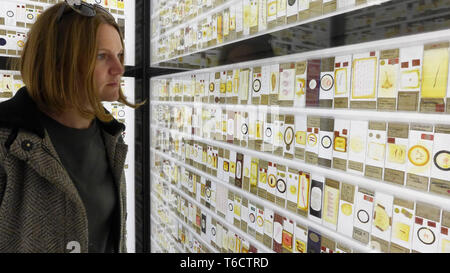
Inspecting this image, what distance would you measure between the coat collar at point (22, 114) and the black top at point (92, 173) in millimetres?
67

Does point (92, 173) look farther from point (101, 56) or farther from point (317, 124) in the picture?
point (317, 124)

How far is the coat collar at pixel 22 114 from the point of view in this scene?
1176 millimetres

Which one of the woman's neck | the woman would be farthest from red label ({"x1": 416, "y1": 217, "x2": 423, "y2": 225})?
the woman's neck

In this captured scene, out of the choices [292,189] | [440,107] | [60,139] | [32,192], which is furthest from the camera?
[292,189]

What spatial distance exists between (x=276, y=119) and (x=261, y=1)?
56 centimetres

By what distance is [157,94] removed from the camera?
9.43 feet

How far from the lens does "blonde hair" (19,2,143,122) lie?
49.7 inches

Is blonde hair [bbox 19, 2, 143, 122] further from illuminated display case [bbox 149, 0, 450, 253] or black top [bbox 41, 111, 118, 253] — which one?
illuminated display case [bbox 149, 0, 450, 253]

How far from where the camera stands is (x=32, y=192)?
119cm

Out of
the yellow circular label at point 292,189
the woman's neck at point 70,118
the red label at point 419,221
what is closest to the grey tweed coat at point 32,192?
the woman's neck at point 70,118

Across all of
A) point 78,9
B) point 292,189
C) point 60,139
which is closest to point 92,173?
point 60,139

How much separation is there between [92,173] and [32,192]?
0.25 meters
